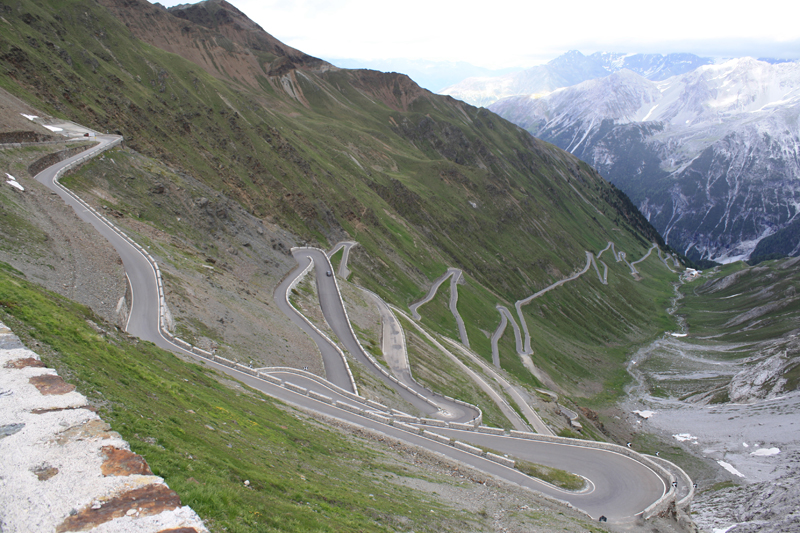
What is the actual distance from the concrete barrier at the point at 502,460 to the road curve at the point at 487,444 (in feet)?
1.48

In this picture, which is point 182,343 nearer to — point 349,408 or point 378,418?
point 349,408

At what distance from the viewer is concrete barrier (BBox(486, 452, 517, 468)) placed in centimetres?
3516

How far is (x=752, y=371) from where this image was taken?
87.4 m

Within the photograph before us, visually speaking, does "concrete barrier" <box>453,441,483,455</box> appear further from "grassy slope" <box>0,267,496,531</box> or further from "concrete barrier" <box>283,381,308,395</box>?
"concrete barrier" <box>283,381,308,395</box>

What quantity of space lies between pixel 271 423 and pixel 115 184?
44.4 m

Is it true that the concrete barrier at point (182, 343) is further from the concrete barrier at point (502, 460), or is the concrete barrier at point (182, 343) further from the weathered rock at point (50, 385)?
the concrete barrier at point (502, 460)

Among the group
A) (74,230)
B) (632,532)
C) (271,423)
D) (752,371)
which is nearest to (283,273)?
(74,230)

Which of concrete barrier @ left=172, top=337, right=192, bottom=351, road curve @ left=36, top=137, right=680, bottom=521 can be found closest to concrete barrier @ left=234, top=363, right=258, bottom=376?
road curve @ left=36, top=137, right=680, bottom=521

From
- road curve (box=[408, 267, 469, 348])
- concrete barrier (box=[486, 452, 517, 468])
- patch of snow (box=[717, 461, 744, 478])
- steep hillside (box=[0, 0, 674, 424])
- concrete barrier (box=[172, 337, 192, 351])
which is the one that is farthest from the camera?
road curve (box=[408, 267, 469, 348])

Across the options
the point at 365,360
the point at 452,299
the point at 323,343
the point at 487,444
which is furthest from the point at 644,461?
the point at 452,299

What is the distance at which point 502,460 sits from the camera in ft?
116

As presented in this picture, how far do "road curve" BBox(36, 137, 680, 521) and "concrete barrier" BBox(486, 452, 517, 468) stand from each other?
1.48 feet

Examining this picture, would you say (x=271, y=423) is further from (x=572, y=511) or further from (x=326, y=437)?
(x=572, y=511)

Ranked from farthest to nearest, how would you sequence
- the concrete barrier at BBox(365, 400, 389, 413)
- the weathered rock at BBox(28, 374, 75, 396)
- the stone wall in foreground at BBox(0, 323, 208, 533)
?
1. the concrete barrier at BBox(365, 400, 389, 413)
2. the weathered rock at BBox(28, 374, 75, 396)
3. the stone wall in foreground at BBox(0, 323, 208, 533)
